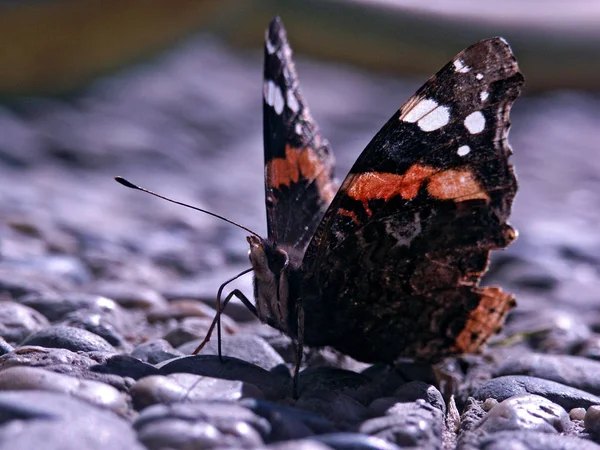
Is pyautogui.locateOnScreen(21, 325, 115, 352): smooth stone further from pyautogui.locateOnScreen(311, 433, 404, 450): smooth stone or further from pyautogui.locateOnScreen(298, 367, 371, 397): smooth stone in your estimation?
pyautogui.locateOnScreen(311, 433, 404, 450): smooth stone

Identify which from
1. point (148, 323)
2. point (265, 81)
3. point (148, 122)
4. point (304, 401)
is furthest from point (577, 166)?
point (304, 401)

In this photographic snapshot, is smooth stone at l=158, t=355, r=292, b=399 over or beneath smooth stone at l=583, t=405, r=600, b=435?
beneath

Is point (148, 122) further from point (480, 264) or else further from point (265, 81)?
point (480, 264)

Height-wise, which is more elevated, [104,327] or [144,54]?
[144,54]

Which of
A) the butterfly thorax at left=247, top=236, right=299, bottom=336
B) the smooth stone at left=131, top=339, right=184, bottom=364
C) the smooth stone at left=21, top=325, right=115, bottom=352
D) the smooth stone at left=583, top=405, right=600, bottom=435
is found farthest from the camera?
the butterfly thorax at left=247, top=236, right=299, bottom=336

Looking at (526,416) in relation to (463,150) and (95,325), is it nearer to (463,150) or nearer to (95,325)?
(463,150)

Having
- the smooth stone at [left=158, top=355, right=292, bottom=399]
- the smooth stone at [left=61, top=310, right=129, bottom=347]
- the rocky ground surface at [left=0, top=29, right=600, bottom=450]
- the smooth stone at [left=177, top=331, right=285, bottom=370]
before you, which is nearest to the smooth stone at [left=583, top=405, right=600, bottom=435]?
the rocky ground surface at [left=0, top=29, right=600, bottom=450]

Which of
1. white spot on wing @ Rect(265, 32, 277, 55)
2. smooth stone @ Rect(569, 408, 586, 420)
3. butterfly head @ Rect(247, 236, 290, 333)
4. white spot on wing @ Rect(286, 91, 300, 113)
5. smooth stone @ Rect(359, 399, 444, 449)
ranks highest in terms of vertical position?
white spot on wing @ Rect(265, 32, 277, 55)

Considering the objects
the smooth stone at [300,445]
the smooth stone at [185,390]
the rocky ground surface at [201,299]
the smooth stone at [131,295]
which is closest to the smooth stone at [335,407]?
the rocky ground surface at [201,299]
